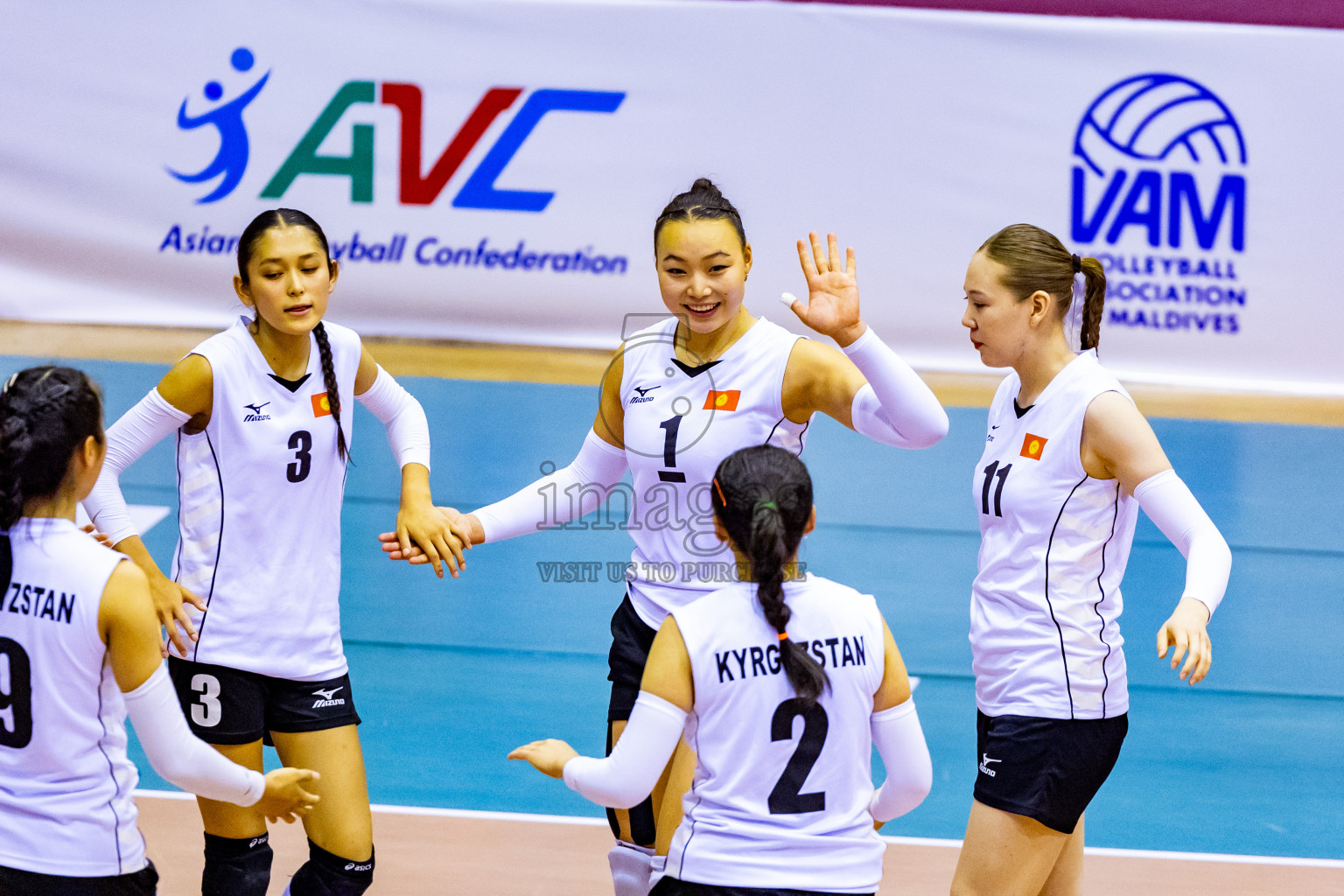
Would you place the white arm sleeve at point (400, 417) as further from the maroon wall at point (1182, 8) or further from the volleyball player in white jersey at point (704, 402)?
the maroon wall at point (1182, 8)

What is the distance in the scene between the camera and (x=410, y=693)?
587cm

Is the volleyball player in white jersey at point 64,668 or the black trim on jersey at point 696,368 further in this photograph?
the black trim on jersey at point 696,368

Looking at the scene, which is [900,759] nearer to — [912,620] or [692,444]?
[692,444]

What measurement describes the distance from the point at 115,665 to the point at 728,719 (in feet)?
3.82

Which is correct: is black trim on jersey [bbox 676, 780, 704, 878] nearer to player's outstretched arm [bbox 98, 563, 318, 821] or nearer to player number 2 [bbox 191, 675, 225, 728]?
player's outstretched arm [bbox 98, 563, 318, 821]

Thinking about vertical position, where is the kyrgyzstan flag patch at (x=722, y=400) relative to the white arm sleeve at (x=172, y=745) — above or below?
above

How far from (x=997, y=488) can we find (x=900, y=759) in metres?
0.93

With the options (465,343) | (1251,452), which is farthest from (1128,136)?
(465,343)

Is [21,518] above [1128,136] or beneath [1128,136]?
beneath

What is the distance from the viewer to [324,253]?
3.62 m

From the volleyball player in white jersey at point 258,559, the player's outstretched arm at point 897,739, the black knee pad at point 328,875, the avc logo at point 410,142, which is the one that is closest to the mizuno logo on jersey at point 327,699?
the volleyball player in white jersey at point 258,559

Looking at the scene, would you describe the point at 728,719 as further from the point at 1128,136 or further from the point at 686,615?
the point at 1128,136

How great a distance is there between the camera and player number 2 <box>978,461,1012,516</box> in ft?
11.1

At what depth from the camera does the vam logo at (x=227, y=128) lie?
12.1 m
